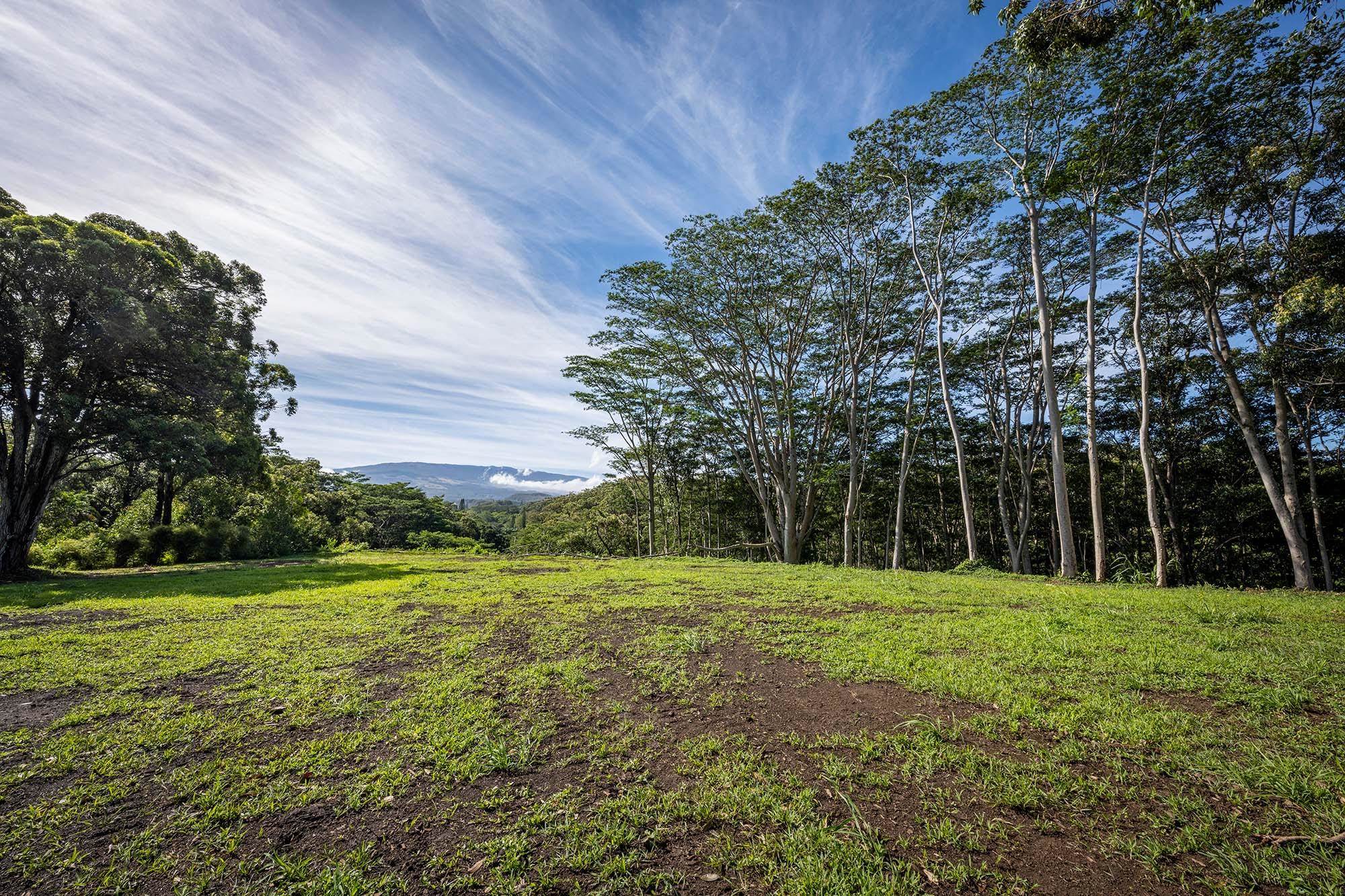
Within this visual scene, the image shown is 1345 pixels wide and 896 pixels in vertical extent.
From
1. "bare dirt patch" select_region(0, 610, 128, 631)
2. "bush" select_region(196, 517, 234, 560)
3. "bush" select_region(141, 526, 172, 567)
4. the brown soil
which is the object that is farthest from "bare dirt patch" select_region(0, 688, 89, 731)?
"bush" select_region(196, 517, 234, 560)

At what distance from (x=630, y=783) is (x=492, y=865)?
84 cm

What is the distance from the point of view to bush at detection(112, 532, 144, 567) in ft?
55.3

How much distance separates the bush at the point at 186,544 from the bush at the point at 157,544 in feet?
0.54

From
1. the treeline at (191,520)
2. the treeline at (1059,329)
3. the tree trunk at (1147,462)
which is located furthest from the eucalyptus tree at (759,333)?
the treeline at (191,520)

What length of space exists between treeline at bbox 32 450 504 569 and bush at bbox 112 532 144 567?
25 mm

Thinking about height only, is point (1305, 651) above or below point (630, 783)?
above

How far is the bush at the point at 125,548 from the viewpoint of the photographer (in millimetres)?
16844

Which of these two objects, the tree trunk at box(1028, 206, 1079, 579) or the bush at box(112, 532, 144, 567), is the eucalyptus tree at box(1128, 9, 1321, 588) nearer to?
the tree trunk at box(1028, 206, 1079, 579)

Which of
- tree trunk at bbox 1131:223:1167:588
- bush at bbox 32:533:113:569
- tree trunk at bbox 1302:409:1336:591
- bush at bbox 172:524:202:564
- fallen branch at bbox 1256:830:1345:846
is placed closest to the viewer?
fallen branch at bbox 1256:830:1345:846

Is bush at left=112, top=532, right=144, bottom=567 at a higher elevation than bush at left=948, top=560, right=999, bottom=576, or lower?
lower

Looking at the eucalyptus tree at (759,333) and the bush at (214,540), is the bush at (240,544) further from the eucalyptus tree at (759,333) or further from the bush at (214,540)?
the eucalyptus tree at (759,333)

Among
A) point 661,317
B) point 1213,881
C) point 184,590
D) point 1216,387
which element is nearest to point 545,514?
point 661,317

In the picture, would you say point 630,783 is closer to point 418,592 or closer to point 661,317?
point 418,592

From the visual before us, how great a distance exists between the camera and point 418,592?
9797 mm
